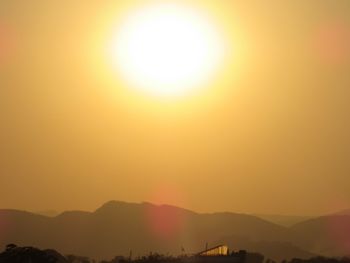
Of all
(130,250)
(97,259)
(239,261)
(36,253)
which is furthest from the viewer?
(130,250)

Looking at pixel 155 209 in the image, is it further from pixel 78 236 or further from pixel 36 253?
pixel 36 253

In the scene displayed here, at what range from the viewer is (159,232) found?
152 meters

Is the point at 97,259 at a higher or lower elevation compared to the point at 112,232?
lower

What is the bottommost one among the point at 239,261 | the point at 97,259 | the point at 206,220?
the point at 239,261

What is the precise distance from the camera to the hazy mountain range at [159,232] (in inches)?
5266

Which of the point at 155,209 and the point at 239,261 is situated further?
the point at 155,209

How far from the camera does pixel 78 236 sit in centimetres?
15825

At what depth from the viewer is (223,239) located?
149000 millimetres

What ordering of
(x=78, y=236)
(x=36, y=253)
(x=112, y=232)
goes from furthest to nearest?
(x=112, y=232), (x=78, y=236), (x=36, y=253)

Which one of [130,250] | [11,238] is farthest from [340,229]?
[11,238]

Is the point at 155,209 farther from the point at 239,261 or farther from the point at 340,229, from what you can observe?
the point at 239,261

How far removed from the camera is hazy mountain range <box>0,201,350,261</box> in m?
134

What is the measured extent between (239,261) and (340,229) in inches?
3347

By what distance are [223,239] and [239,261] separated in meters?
91.9
